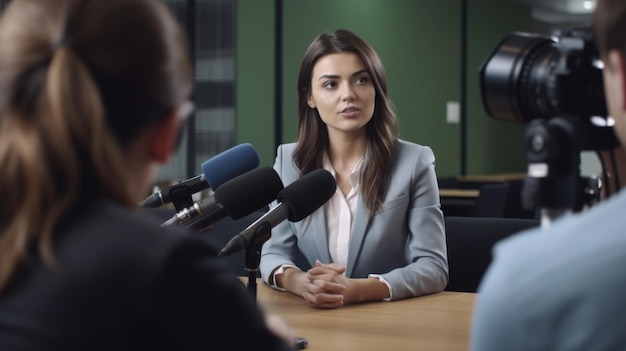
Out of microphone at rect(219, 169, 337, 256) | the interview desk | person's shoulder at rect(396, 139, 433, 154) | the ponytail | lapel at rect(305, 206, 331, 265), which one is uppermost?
the ponytail

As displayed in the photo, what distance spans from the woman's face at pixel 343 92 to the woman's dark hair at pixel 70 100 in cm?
173

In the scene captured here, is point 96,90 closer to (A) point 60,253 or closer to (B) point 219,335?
(A) point 60,253

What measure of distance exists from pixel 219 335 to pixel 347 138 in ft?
6.07

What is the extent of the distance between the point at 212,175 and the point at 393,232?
759 mm

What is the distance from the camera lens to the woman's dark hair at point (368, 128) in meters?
2.64

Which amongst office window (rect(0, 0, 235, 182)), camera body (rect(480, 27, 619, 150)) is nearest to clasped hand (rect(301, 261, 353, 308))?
camera body (rect(480, 27, 619, 150))

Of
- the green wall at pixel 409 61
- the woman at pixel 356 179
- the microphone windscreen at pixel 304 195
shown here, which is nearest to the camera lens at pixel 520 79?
the microphone windscreen at pixel 304 195

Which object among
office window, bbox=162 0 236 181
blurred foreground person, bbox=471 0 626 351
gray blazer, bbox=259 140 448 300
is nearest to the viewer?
blurred foreground person, bbox=471 0 626 351

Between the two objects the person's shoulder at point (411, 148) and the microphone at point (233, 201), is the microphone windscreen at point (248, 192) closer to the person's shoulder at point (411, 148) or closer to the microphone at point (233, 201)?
the microphone at point (233, 201)

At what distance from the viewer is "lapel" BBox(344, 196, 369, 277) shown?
8.57 feet

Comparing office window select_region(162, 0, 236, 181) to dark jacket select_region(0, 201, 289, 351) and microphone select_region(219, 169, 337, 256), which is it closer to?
microphone select_region(219, 169, 337, 256)

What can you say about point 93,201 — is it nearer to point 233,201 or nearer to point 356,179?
point 233,201

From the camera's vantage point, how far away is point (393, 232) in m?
2.61

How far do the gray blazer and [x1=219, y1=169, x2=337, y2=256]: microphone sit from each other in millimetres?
576
